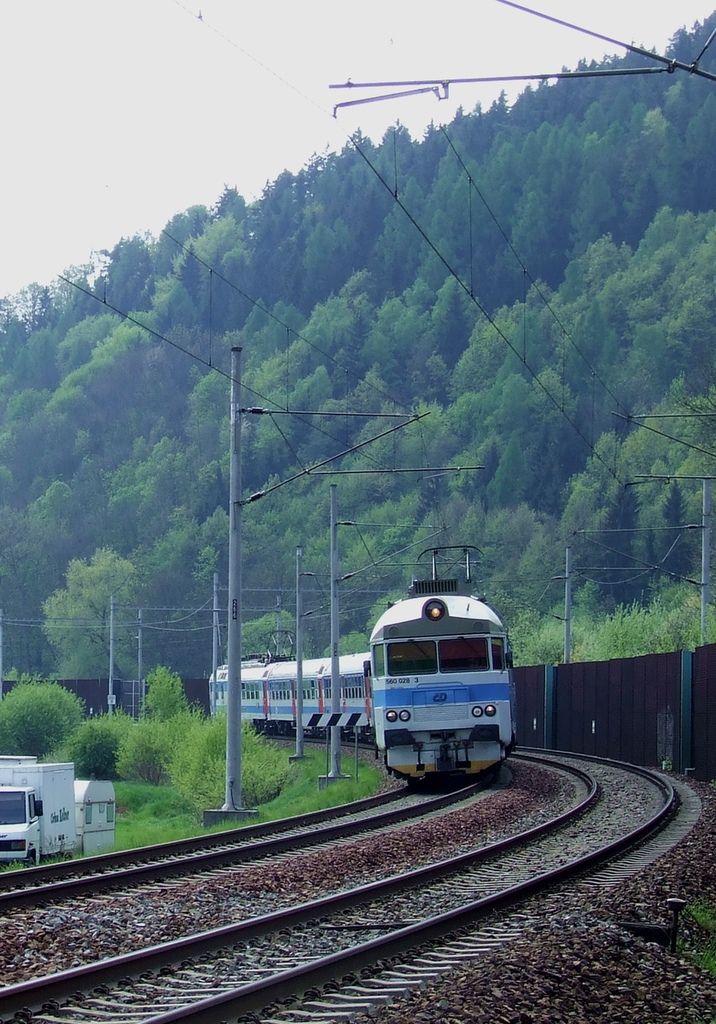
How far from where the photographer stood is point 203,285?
162m

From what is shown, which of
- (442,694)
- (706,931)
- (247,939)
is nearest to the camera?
(247,939)

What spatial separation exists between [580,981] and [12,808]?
23.6 m

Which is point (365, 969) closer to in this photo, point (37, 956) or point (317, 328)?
point (37, 956)

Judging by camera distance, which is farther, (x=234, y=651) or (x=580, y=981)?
(x=234, y=651)

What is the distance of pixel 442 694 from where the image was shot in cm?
2712

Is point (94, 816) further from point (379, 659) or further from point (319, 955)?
point (319, 955)

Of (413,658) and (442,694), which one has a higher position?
(413,658)

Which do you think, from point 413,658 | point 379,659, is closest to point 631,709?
point 379,659

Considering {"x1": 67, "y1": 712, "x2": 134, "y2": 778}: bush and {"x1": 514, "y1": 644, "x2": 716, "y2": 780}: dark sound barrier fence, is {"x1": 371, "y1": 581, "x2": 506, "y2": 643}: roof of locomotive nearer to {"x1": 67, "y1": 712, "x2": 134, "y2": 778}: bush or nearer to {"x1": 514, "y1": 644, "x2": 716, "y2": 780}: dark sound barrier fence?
{"x1": 514, "y1": 644, "x2": 716, "y2": 780}: dark sound barrier fence

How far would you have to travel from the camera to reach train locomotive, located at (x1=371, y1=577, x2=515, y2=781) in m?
27.1

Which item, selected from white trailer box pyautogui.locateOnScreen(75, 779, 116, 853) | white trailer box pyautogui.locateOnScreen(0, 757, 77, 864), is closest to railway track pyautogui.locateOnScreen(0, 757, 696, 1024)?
white trailer box pyautogui.locateOnScreen(0, 757, 77, 864)

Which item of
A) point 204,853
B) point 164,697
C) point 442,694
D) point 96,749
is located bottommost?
point 96,749

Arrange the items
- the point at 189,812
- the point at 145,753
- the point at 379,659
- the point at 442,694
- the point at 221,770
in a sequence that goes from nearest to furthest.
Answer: the point at 442,694 → the point at 379,659 → the point at 221,770 → the point at 189,812 → the point at 145,753

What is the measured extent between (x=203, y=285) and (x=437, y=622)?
138663mm
